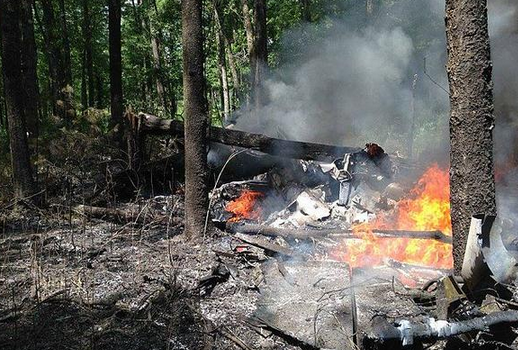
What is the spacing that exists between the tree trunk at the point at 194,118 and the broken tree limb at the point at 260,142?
311 cm

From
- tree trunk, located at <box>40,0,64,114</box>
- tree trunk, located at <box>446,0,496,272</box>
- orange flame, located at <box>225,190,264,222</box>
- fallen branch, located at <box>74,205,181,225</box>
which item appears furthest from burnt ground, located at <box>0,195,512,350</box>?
tree trunk, located at <box>40,0,64,114</box>

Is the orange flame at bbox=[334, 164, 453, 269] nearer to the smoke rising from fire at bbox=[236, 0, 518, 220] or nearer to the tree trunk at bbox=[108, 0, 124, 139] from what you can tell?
the smoke rising from fire at bbox=[236, 0, 518, 220]

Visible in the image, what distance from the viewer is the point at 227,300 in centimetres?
445

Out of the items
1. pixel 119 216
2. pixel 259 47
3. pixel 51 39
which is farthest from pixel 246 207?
pixel 51 39

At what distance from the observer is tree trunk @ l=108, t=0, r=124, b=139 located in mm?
12023

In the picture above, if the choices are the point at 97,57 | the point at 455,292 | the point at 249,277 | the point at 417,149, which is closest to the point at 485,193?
the point at 455,292

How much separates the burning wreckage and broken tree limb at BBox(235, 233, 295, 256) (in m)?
0.02

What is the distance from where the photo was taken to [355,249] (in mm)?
6238

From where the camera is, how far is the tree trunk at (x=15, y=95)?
7.57m

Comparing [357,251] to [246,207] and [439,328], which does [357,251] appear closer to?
[246,207]

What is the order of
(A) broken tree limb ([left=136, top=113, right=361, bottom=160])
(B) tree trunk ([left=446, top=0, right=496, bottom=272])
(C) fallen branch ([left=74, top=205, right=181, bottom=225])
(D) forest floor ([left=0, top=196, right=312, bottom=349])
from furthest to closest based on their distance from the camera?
1. (A) broken tree limb ([left=136, top=113, right=361, bottom=160])
2. (C) fallen branch ([left=74, top=205, right=181, bottom=225])
3. (B) tree trunk ([left=446, top=0, right=496, bottom=272])
4. (D) forest floor ([left=0, top=196, right=312, bottom=349])

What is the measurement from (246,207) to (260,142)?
1686 mm

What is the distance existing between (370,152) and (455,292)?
5.39m

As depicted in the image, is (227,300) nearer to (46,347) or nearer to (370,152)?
(46,347)
